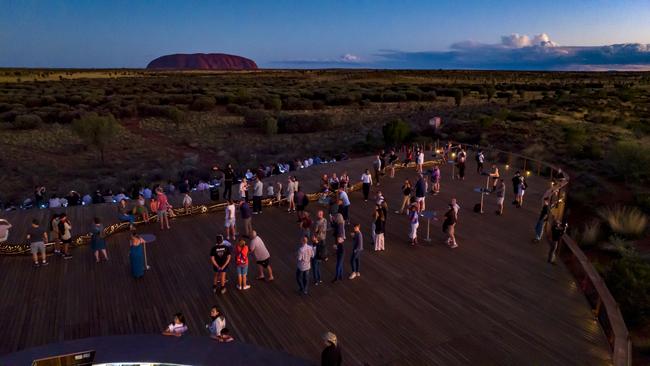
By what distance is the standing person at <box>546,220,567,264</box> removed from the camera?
1212cm

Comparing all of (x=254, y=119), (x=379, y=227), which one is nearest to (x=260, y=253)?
(x=379, y=227)

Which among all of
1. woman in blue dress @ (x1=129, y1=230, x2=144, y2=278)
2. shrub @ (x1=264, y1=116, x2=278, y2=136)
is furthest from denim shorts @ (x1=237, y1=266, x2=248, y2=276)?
shrub @ (x1=264, y1=116, x2=278, y2=136)

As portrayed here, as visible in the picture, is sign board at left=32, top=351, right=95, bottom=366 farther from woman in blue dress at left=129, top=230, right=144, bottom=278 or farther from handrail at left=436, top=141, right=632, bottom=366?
handrail at left=436, top=141, right=632, bottom=366

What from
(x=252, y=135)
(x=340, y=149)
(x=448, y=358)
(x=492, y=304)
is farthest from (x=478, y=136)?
(x=448, y=358)

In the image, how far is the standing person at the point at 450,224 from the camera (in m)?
13.2

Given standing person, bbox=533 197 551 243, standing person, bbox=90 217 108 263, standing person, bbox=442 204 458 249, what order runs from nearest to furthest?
standing person, bbox=90 217 108 263, standing person, bbox=442 204 458 249, standing person, bbox=533 197 551 243

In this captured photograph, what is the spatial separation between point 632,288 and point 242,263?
10304mm

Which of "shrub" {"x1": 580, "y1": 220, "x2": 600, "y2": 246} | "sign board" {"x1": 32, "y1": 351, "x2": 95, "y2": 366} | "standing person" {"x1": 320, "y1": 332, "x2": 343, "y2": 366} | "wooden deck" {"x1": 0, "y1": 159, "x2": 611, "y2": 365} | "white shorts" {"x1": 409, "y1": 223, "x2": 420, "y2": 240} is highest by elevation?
"sign board" {"x1": 32, "y1": 351, "x2": 95, "y2": 366}

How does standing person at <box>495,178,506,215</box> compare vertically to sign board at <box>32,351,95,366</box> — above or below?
below

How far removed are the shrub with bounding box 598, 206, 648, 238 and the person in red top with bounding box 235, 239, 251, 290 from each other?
14.9 meters

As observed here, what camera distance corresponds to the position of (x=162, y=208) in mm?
14695

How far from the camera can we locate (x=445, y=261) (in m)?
12.7

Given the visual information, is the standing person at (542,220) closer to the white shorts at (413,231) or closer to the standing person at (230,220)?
the white shorts at (413,231)

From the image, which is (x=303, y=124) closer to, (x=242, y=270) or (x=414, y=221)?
(x=414, y=221)
